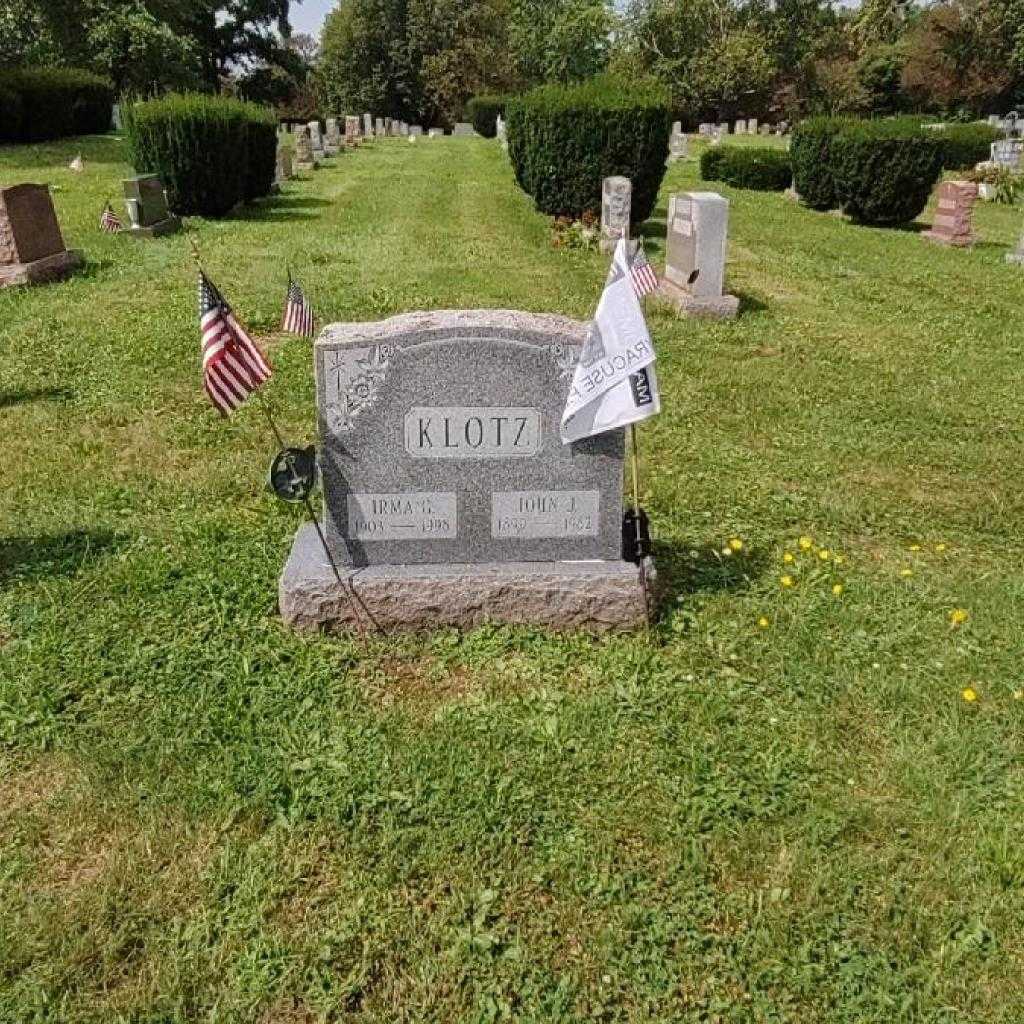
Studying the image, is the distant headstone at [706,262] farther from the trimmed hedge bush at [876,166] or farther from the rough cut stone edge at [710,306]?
the trimmed hedge bush at [876,166]

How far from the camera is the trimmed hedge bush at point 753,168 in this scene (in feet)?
74.9

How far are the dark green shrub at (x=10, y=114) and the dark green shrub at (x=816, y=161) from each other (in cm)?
2117

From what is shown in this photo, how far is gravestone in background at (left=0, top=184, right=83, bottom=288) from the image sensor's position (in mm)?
9797

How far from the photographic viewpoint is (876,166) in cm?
1706

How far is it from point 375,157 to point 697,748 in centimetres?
3028

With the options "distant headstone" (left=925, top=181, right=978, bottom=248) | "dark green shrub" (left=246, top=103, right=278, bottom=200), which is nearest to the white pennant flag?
"distant headstone" (left=925, top=181, right=978, bottom=248)

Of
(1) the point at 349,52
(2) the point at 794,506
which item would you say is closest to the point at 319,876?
(2) the point at 794,506

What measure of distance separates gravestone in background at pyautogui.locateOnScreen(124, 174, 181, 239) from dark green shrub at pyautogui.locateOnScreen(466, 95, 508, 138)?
37497mm

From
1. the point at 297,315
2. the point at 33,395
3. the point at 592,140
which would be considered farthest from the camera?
the point at 592,140

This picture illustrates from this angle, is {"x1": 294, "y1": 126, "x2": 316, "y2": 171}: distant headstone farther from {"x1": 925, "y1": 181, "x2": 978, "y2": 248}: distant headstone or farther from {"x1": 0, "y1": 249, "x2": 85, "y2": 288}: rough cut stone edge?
{"x1": 925, "y1": 181, "x2": 978, "y2": 248}: distant headstone

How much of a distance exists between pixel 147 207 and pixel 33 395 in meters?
7.69

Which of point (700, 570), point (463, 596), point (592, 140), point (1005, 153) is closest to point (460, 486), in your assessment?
point (463, 596)

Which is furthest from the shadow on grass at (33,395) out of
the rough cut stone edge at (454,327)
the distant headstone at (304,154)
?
the distant headstone at (304,154)

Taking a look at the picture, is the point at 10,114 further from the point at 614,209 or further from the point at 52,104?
the point at 614,209
